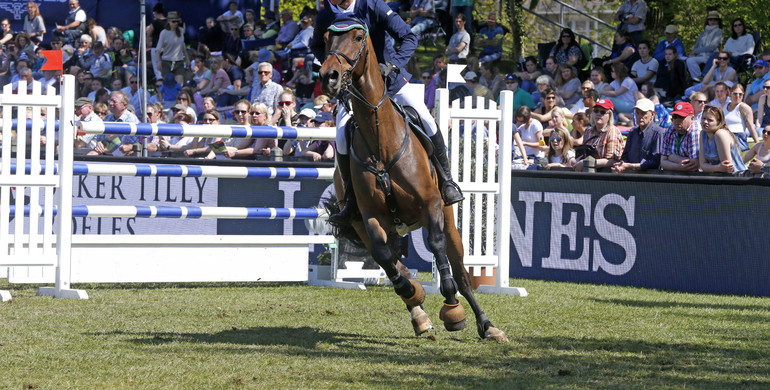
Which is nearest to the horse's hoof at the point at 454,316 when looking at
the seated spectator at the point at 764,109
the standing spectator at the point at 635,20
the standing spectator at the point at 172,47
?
the seated spectator at the point at 764,109

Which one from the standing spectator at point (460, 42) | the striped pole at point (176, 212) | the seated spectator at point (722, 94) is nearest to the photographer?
the striped pole at point (176, 212)

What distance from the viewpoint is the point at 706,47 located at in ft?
59.2

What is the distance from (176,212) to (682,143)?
19.1ft

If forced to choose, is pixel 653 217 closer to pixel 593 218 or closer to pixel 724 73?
pixel 593 218

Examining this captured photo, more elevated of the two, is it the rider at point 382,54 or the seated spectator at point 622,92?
the seated spectator at point 622,92

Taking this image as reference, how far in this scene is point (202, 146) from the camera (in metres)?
14.7

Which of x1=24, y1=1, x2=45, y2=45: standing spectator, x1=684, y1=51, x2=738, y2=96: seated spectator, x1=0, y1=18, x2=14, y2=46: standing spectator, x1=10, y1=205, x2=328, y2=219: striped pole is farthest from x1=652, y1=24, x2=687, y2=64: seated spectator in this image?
x1=0, y1=18, x2=14, y2=46: standing spectator

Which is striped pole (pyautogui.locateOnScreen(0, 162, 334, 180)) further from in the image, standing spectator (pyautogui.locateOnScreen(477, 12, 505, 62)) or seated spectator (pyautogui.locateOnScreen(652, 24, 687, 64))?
standing spectator (pyautogui.locateOnScreen(477, 12, 505, 62))

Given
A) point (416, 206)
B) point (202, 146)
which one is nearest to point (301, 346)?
point (416, 206)

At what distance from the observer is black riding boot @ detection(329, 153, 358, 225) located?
784 centimetres

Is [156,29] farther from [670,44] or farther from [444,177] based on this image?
[444,177]

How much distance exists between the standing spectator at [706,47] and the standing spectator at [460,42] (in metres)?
4.91

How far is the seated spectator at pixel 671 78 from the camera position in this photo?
17375 millimetres

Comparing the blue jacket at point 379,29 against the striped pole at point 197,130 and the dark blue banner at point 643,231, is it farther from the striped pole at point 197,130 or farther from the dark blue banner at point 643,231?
the dark blue banner at point 643,231
